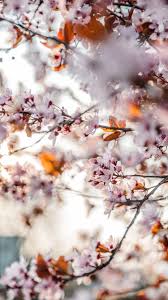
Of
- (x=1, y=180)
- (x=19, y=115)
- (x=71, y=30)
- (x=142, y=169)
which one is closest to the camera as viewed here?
(x=71, y=30)

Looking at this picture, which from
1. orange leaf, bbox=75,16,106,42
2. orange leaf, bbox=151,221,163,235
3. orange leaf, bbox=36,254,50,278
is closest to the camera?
orange leaf, bbox=75,16,106,42

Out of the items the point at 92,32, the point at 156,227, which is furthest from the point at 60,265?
the point at 92,32

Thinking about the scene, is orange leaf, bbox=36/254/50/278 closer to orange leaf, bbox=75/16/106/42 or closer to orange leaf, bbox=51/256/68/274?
orange leaf, bbox=51/256/68/274

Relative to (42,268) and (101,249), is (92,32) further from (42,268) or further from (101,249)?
(101,249)

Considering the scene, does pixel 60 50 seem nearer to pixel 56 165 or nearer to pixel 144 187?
pixel 56 165

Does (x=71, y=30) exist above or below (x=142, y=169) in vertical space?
above

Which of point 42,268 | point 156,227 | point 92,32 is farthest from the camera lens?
point 156,227

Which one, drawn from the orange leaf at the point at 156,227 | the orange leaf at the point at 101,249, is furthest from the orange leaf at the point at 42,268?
the orange leaf at the point at 156,227

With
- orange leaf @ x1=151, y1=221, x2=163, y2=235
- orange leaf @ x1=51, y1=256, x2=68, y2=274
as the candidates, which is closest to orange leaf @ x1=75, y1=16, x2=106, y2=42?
orange leaf @ x1=51, y1=256, x2=68, y2=274

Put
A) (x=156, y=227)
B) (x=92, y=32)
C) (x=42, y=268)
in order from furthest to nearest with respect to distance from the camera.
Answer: (x=156, y=227) < (x=42, y=268) < (x=92, y=32)

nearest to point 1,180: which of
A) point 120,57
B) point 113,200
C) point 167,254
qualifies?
point 113,200

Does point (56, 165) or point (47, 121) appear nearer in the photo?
point (56, 165)
